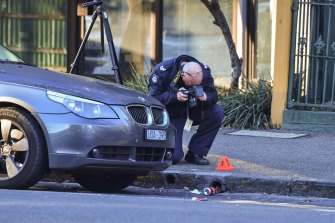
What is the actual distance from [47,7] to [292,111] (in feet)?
19.3

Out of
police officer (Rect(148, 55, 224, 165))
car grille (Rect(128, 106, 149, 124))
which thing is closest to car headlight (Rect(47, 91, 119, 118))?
car grille (Rect(128, 106, 149, 124))

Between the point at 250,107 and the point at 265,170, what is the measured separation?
339 centimetres

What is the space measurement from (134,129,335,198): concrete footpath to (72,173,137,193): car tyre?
617 millimetres

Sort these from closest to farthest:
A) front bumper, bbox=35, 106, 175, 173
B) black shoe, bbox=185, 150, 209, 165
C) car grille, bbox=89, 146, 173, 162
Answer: front bumper, bbox=35, 106, 175, 173 < car grille, bbox=89, 146, 173, 162 < black shoe, bbox=185, 150, 209, 165

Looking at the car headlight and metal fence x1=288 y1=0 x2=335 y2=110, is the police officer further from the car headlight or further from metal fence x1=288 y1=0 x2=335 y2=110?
metal fence x1=288 y1=0 x2=335 y2=110

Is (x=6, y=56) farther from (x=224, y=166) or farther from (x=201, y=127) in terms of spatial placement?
(x=224, y=166)

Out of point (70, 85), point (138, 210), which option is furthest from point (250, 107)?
point (138, 210)

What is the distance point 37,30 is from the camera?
1650 centimetres

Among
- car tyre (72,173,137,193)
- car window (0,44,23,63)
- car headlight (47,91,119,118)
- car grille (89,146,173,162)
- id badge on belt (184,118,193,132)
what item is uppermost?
car window (0,44,23,63)

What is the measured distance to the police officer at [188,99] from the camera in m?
9.59

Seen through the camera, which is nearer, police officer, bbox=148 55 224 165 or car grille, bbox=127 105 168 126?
car grille, bbox=127 105 168 126

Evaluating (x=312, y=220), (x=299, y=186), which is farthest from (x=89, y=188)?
(x=312, y=220)

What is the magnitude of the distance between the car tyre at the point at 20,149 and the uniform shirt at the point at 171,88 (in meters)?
2.12

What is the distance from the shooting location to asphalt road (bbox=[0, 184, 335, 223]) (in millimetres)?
6676
